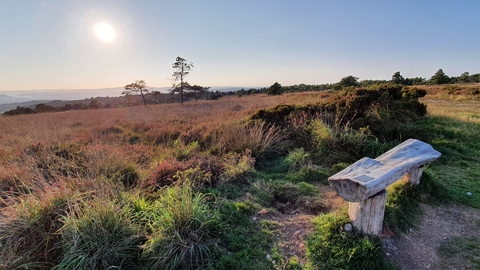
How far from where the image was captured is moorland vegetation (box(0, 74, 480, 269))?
2.05m

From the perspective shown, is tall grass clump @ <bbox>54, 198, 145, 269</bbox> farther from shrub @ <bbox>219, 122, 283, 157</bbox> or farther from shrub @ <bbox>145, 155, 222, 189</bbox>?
shrub @ <bbox>219, 122, 283, 157</bbox>

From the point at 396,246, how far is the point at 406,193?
1.02 meters

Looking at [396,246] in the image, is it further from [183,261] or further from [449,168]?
[449,168]

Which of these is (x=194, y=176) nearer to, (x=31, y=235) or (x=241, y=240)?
(x=241, y=240)

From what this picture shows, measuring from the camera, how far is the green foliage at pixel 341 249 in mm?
2021

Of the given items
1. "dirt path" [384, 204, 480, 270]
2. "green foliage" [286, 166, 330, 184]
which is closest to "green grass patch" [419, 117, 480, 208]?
"dirt path" [384, 204, 480, 270]

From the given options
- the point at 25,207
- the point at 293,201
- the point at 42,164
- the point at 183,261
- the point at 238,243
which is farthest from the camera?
the point at 42,164

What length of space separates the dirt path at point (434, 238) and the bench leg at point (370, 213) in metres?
0.24

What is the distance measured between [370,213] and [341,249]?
0.45 m

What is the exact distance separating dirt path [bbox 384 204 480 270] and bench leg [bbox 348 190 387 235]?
24 cm

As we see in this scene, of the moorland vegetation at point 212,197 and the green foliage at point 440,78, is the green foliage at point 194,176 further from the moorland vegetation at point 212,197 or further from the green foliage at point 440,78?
the green foliage at point 440,78

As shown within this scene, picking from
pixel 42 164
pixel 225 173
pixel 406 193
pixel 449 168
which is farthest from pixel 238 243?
pixel 449 168

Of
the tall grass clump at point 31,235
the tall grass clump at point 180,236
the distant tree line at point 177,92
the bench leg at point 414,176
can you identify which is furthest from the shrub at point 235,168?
the distant tree line at point 177,92

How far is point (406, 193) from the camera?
3.02 m
